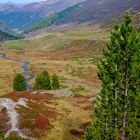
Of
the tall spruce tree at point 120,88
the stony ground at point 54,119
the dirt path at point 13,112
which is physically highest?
the tall spruce tree at point 120,88

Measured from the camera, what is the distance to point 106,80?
40.9 metres

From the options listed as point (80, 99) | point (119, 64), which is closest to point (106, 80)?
point (119, 64)

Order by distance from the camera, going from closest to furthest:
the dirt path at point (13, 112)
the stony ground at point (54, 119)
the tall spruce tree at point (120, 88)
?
the tall spruce tree at point (120, 88) < the dirt path at point (13, 112) < the stony ground at point (54, 119)

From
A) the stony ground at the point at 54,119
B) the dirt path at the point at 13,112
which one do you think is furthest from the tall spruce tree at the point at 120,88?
the dirt path at the point at 13,112

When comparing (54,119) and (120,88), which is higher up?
(120,88)

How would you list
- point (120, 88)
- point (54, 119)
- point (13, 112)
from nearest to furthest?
point (120, 88) < point (13, 112) < point (54, 119)

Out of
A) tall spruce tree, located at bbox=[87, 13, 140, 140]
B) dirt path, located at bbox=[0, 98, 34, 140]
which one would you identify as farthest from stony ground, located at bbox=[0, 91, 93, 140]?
tall spruce tree, located at bbox=[87, 13, 140, 140]

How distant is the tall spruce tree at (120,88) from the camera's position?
131ft

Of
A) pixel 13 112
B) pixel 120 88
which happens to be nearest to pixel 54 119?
pixel 13 112

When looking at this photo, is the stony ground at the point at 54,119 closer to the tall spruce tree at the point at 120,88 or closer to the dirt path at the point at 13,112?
the dirt path at the point at 13,112

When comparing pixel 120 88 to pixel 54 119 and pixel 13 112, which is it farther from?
pixel 13 112

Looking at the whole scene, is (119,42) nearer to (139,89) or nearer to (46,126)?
(139,89)

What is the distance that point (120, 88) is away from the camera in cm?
4094

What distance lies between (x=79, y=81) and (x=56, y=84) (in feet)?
139
